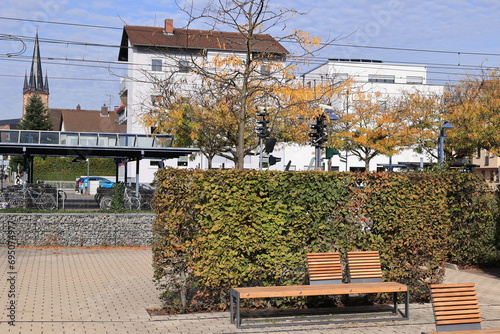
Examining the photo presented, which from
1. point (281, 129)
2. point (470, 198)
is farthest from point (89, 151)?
point (470, 198)

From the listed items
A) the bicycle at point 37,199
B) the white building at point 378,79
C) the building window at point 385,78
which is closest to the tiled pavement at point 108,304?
the bicycle at point 37,199

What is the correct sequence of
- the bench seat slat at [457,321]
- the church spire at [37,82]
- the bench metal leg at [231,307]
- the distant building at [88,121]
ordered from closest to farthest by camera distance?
the bench seat slat at [457,321] < the bench metal leg at [231,307] < the distant building at [88,121] < the church spire at [37,82]

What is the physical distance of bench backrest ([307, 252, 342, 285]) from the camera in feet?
31.5

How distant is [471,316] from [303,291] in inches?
98.8

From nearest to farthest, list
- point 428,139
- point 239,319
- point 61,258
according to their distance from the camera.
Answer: point 239,319, point 61,258, point 428,139

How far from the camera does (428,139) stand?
43719mm

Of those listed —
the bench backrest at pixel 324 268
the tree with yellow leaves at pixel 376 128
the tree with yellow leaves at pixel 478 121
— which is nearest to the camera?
the bench backrest at pixel 324 268

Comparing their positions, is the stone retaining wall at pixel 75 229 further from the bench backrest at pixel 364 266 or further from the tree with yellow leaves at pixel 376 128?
the tree with yellow leaves at pixel 376 128

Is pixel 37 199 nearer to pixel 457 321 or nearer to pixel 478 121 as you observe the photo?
pixel 457 321

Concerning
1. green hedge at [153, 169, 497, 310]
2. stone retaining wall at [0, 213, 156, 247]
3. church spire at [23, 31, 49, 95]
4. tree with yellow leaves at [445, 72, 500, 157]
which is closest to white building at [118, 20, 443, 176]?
tree with yellow leaves at [445, 72, 500, 157]

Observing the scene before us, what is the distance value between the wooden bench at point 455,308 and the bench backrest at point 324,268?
105 inches

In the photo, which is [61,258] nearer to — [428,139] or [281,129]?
[281,129]

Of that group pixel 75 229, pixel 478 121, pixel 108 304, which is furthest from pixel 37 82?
pixel 108 304

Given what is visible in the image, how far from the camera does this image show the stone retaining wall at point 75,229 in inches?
676
